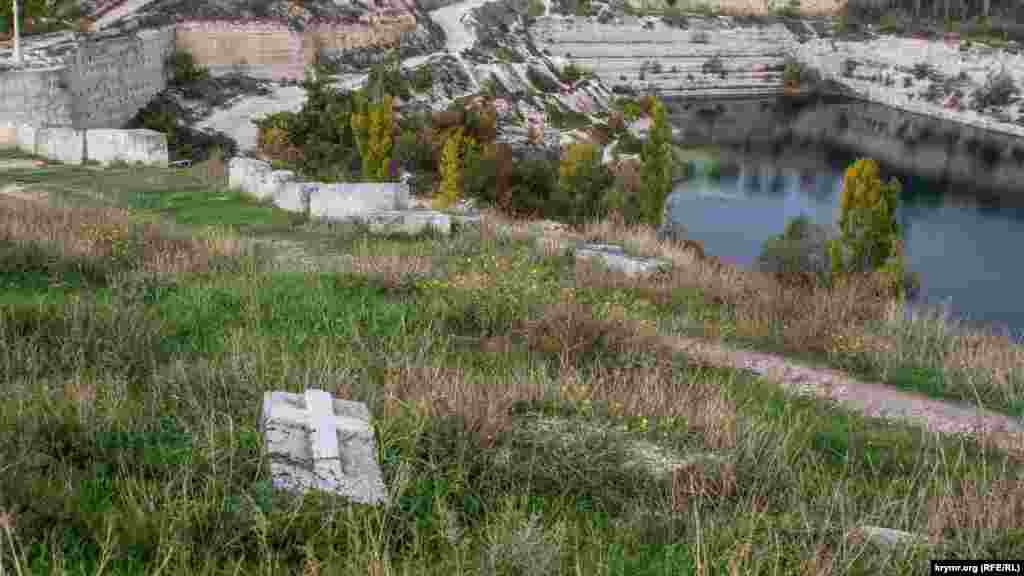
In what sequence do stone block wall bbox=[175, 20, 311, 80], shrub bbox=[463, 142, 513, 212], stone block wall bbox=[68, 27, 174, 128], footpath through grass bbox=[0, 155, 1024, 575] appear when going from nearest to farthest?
footpath through grass bbox=[0, 155, 1024, 575]
shrub bbox=[463, 142, 513, 212]
stone block wall bbox=[68, 27, 174, 128]
stone block wall bbox=[175, 20, 311, 80]

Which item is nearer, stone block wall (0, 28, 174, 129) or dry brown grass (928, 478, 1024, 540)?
dry brown grass (928, 478, 1024, 540)

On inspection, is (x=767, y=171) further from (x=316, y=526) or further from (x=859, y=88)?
(x=316, y=526)

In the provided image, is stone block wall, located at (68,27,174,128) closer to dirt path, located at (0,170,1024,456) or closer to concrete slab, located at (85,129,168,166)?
concrete slab, located at (85,129,168,166)

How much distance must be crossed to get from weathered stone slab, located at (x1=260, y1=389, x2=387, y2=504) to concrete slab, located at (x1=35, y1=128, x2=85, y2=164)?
46.1 feet

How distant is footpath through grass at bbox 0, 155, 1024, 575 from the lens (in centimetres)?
309

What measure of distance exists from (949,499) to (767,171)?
123 feet

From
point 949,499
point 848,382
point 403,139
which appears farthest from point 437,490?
point 403,139

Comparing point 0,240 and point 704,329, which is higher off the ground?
point 0,240

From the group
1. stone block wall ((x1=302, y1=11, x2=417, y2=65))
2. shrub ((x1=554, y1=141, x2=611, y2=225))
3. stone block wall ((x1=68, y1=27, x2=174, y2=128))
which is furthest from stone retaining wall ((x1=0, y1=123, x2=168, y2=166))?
stone block wall ((x1=302, y1=11, x2=417, y2=65))

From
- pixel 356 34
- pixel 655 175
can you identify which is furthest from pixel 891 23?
pixel 655 175

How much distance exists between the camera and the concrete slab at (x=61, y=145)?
1616 cm

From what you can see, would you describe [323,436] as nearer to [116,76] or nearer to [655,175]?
[655,175]

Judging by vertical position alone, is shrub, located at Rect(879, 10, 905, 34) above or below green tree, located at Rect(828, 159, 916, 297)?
above

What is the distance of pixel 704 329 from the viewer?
7480mm
